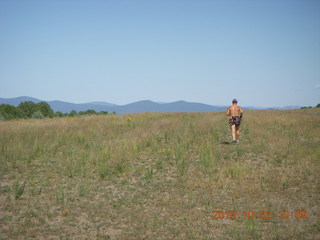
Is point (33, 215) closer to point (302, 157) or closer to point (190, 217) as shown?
point (190, 217)

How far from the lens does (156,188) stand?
8.25m

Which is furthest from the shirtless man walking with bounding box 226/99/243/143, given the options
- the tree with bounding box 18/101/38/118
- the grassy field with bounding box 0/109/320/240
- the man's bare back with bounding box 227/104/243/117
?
the tree with bounding box 18/101/38/118

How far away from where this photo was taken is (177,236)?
5.32 metres

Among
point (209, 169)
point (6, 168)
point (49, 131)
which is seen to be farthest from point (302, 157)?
point (49, 131)

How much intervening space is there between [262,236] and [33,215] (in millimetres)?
5258

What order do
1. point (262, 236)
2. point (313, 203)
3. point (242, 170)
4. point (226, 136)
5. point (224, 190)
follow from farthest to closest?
point (226, 136) < point (242, 170) < point (224, 190) < point (313, 203) < point (262, 236)
